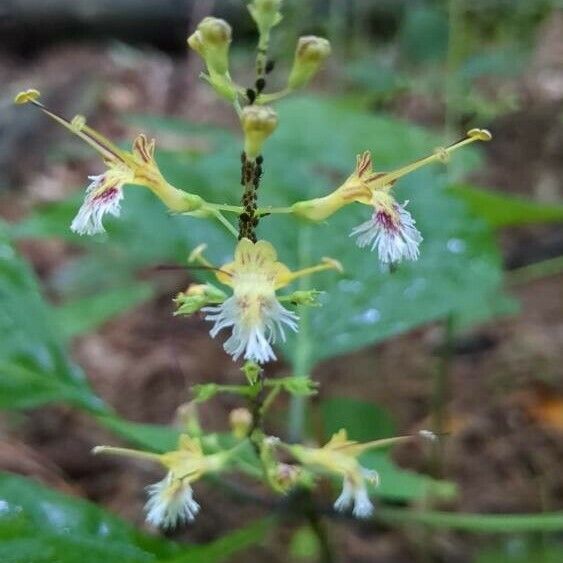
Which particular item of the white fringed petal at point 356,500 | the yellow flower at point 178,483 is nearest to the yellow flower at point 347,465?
the white fringed petal at point 356,500

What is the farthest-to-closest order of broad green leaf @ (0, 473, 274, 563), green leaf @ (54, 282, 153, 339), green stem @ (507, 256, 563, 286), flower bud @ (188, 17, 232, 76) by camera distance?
green stem @ (507, 256, 563, 286)
green leaf @ (54, 282, 153, 339)
broad green leaf @ (0, 473, 274, 563)
flower bud @ (188, 17, 232, 76)

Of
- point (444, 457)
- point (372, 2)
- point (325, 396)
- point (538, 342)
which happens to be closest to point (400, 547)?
point (444, 457)

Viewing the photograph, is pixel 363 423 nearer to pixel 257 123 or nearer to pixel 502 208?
pixel 502 208

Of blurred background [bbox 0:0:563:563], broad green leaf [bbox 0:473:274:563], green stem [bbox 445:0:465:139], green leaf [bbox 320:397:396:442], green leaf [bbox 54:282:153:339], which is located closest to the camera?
broad green leaf [bbox 0:473:274:563]

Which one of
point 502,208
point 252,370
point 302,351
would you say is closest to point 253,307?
point 252,370

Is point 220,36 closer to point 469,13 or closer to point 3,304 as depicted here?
point 3,304

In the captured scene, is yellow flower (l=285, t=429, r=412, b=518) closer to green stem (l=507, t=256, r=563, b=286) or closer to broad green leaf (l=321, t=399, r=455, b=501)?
broad green leaf (l=321, t=399, r=455, b=501)

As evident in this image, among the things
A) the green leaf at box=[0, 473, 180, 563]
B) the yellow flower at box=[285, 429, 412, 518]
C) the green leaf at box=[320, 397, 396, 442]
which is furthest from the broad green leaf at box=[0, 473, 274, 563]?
the green leaf at box=[320, 397, 396, 442]

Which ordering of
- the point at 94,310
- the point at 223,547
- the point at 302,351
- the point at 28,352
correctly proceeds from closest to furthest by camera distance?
the point at 223,547
the point at 28,352
the point at 302,351
the point at 94,310

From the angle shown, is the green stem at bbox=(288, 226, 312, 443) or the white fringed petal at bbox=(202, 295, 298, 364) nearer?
the white fringed petal at bbox=(202, 295, 298, 364)
